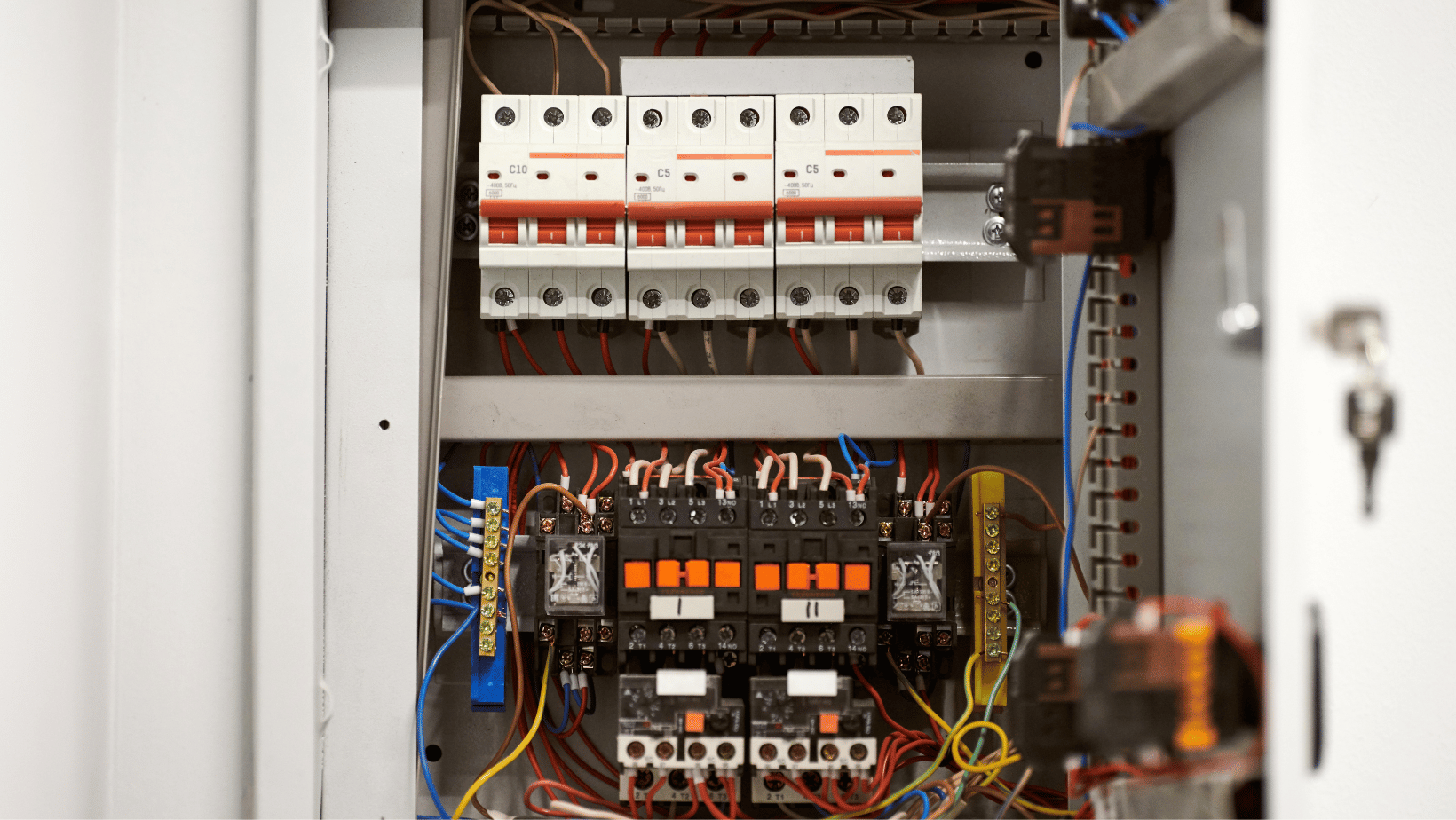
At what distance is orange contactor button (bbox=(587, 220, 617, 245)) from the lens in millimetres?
1409

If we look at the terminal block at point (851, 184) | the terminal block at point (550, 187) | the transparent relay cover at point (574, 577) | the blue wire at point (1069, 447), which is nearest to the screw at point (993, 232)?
the terminal block at point (851, 184)

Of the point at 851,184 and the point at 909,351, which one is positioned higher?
the point at 851,184

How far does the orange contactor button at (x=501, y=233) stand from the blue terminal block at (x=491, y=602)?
401 millimetres

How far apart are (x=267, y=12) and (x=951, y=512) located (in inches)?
56.9

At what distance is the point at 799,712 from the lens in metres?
1.36

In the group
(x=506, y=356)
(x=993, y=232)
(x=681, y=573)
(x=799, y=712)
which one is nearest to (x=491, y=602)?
(x=681, y=573)

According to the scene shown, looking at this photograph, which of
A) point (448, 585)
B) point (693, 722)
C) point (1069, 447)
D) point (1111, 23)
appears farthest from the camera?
point (448, 585)

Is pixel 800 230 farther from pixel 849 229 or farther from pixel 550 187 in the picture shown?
pixel 550 187

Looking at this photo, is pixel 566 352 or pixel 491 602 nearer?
pixel 491 602

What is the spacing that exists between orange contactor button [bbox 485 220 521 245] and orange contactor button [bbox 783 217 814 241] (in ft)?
1.51

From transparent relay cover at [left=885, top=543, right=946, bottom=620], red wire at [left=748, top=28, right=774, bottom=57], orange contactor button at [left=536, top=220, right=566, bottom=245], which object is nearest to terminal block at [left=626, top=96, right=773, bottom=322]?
orange contactor button at [left=536, top=220, right=566, bottom=245]

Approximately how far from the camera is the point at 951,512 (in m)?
1.56

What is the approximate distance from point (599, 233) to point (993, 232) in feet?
2.45

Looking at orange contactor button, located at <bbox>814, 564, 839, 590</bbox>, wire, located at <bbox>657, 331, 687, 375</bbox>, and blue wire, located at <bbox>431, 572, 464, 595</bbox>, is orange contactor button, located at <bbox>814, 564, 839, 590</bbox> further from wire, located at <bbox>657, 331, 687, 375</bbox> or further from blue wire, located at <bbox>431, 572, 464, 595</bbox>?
blue wire, located at <bbox>431, 572, 464, 595</bbox>
